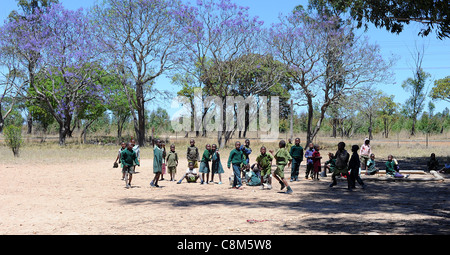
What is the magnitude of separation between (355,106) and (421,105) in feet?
102

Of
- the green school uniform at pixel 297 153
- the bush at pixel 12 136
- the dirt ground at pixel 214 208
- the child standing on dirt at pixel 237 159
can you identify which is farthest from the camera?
the bush at pixel 12 136

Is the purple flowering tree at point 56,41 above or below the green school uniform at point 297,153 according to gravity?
above

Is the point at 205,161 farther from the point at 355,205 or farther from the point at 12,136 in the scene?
the point at 12,136

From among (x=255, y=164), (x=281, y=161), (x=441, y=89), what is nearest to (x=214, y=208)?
(x=281, y=161)

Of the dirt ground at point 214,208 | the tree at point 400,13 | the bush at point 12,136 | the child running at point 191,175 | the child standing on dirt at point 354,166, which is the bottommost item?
the dirt ground at point 214,208

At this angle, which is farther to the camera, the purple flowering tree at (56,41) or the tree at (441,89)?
the tree at (441,89)

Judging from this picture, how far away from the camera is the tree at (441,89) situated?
188 ft

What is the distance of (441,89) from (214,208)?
56556mm

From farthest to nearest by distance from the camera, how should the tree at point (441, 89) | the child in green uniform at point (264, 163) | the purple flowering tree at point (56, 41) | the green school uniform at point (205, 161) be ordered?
1. the tree at point (441, 89)
2. the purple flowering tree at point (56, 41)
3. the green school uniform at point (205, 161)
4. the child in green uniform at point (264, 163)

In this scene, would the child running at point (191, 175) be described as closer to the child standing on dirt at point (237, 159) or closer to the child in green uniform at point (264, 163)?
the child standing on dirt at point (237, 159)

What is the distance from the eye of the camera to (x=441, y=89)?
57875 mm

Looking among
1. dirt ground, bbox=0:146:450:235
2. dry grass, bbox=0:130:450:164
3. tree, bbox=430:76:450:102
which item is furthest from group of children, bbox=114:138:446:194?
tree, bbox=430:76:450:102

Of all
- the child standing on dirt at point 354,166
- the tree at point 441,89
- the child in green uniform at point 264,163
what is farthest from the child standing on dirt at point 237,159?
the tree at point 441,89

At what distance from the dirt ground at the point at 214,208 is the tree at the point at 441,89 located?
48.5 meters
